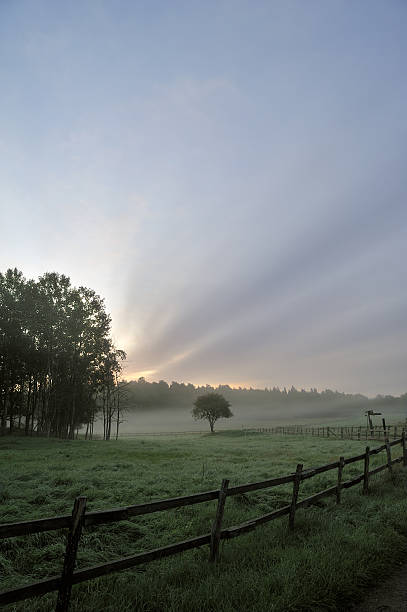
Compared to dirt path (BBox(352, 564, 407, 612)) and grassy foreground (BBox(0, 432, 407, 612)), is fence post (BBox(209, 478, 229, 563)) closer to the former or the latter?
grassy foreground (BBox(0, 432, 407, 612))

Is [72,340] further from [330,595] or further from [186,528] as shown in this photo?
[330,595]

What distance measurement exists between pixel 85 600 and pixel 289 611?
2.94 metres

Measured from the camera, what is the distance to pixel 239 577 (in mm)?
5383

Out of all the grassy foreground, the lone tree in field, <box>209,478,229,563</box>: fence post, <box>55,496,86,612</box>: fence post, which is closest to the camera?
<box>55,496,86,612</box>: fence post

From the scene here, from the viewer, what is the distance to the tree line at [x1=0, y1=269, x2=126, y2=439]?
39.0 meters

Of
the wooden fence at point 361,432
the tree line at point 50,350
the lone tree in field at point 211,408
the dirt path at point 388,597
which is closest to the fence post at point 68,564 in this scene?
the dirt path at point 388,597

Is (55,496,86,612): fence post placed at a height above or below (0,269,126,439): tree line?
below

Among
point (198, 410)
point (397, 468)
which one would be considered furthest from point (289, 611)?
point (198, 410)

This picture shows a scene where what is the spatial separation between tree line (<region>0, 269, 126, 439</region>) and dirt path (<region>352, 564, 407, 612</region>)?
1610 inches

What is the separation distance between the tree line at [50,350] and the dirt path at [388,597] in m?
40.9

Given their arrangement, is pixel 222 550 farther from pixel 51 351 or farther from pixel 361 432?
pixel 361 432

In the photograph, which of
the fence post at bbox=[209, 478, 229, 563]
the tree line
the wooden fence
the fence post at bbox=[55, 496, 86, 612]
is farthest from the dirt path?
the tree line

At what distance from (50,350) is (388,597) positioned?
135ft

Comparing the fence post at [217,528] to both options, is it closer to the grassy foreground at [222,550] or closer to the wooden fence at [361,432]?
the grassy foreground at [222,550]
